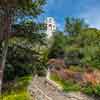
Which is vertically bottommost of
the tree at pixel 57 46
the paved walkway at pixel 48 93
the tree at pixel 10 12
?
the paved walkway at pixel 48 93

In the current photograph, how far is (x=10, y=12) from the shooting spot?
27094mm

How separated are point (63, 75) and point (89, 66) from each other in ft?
7.52

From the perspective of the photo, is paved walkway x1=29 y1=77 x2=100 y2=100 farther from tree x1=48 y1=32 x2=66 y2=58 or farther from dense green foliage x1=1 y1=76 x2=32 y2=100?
tree x1=48 y1=32 x2=66 y2=58

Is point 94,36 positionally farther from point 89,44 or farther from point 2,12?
point 2,12

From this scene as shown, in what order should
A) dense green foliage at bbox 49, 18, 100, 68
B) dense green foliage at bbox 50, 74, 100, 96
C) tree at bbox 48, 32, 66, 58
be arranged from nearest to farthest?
1. dense green foliage at bbox 50, 74, 100, 96
2. dense green foliage at bbox 49, 18, 100, 68
3. tree at bbox 48, 32, 66, 58

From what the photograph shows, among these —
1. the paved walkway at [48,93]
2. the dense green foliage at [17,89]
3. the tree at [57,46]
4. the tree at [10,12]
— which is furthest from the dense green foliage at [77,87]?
the tree at [10,12]

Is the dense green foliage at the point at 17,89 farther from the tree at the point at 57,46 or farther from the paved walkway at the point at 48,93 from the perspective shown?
the tree at the point at 57,46

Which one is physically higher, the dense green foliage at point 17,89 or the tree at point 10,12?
the tree at point 10,12

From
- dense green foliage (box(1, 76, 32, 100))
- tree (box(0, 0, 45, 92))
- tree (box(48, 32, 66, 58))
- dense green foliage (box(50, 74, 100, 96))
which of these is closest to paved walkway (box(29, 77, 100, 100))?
dense green foliage (box(50, 74, 100, 96))

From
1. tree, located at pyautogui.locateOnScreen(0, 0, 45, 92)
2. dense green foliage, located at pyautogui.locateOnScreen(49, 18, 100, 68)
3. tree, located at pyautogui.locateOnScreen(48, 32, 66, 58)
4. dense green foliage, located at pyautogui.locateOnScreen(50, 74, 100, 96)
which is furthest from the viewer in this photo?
tree, located at pyautogui.locateOnScreen(48, 32, 66, 58)

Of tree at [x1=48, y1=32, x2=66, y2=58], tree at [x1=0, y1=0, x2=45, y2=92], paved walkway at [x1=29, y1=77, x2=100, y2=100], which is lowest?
paved walkway at [x1=29, y1=77, x2=100, y2=100]

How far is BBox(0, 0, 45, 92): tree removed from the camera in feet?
83.3

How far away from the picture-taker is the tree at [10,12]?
83.3ft

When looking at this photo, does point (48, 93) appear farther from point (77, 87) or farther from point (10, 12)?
point (10, 12)
